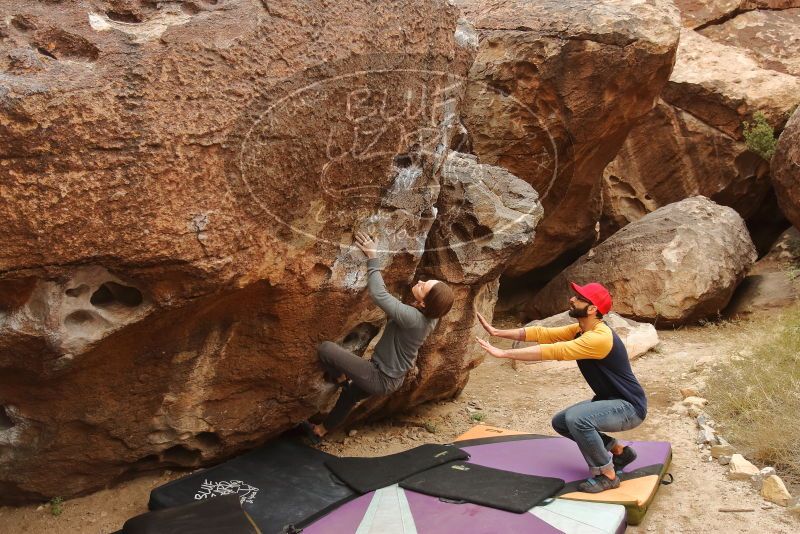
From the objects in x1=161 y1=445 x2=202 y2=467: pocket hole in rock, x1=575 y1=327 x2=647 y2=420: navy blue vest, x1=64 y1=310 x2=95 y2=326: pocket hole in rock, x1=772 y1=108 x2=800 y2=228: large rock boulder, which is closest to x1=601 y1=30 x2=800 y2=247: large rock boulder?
x1=772 y1=108 x2=800 y2=228: large rock boulder

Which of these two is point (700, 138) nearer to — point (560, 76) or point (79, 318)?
point (560, 76)

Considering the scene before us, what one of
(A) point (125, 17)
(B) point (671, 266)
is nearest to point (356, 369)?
(A) point (125, 17)

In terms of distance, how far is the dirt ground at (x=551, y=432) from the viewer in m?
3.50

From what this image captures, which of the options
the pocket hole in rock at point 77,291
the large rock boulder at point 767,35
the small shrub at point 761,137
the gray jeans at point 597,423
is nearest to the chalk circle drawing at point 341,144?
the pocket hole in rock at point 77,291

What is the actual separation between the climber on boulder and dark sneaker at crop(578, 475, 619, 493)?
1.01 meters

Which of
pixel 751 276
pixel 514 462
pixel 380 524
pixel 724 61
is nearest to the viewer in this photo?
pixel 380 524

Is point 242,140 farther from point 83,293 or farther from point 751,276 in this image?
point 751,276

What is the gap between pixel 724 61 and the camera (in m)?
9.03

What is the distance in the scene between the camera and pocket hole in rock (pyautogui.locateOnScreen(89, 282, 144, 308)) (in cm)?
311

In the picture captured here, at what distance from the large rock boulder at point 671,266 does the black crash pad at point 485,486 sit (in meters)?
3.71

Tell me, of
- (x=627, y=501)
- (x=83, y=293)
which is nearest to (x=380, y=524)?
(x=627, y=501)

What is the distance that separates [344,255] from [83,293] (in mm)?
1184

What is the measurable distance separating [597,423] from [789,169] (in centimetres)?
454

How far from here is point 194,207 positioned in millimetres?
2922
